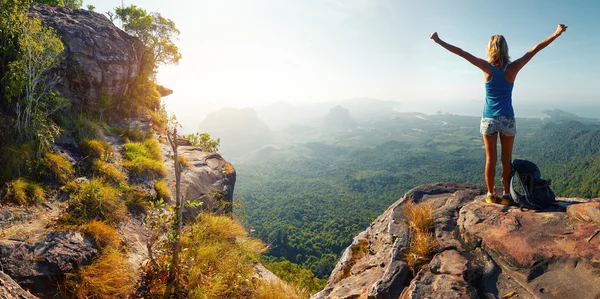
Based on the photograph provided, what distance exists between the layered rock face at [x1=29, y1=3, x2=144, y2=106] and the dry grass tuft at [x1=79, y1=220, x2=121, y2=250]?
7.79 meters

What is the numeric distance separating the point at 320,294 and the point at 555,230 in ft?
12.9

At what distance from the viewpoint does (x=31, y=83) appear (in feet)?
23.7

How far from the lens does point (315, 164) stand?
7347 inches


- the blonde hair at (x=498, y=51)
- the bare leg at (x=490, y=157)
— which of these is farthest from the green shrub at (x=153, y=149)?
the blonde hair at (x=498, y=51)

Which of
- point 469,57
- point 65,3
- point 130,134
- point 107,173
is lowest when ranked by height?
point 107,173

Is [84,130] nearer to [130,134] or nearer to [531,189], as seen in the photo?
[130,134]

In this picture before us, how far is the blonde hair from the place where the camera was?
4504 millimetres

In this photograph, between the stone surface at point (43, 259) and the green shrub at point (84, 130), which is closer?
the stone surface at point (43, 259)

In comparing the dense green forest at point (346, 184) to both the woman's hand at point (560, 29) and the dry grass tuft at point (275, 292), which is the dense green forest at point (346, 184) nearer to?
the dry grass tuft at point (275, 292)

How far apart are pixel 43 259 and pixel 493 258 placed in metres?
7.47

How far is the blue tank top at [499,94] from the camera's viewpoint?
4555mm

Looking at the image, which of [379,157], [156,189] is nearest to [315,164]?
[379,157]

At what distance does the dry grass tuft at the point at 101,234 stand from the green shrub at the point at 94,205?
46cm

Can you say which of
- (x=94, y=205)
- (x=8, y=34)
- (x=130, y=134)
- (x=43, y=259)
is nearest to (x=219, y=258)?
(x=43, y=259)
